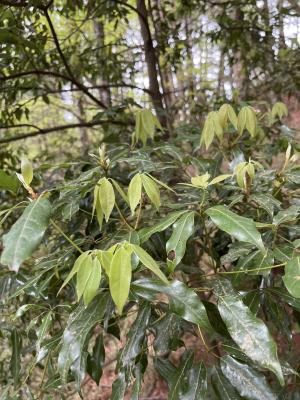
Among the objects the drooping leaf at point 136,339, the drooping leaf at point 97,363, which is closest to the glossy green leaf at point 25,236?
the drooping leaf at point 136,339

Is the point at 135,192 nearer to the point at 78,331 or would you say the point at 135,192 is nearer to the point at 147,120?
the point at 78,331

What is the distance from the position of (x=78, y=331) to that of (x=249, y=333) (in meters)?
0.34

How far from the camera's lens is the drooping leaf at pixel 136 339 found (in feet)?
2.71

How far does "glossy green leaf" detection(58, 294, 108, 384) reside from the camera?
73cm

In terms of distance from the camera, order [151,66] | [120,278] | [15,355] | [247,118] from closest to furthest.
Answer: [120,278] < [15,355] < [247,118] < [151,66]

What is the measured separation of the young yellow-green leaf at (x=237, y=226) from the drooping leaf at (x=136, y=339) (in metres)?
0.27

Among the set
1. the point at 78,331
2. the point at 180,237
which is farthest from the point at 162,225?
the point at 78,331

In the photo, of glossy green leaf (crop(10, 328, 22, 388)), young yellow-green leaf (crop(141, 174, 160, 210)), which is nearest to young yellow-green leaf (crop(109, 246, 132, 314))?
young yellow-green leaf (crop(141, 174, 160, 210))

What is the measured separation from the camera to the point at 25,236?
0.61 m

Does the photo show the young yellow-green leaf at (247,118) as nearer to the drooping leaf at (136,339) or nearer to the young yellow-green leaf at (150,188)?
the young yellow-green leaf at (150,188)

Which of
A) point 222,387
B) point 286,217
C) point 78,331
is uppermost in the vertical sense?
point 286,217

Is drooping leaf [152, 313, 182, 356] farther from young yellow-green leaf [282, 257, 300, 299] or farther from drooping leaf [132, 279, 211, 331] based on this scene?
young yellow-green leaf [282, 257, 300, 299]

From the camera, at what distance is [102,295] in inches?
30.8

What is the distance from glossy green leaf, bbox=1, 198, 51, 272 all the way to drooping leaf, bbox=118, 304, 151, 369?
0.35 meters
